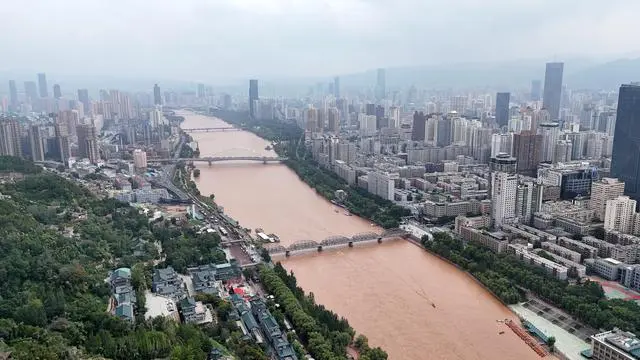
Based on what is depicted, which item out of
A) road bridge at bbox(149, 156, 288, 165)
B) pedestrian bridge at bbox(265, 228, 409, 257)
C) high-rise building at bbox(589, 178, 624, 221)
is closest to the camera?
pedestrian bridge at bbox(265, 228, 409, 257)

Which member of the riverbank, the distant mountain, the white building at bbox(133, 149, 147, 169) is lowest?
the riverbank

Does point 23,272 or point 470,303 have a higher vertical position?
point 23,272

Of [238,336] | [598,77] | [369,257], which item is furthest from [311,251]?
[598,77]

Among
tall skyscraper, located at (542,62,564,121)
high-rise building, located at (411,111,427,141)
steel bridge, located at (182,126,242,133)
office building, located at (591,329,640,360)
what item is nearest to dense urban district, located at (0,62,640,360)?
office building, located at (591,329,640,360)

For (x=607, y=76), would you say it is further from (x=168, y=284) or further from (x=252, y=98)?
(x=168, y=284)

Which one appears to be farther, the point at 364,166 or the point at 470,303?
the point at 364,166

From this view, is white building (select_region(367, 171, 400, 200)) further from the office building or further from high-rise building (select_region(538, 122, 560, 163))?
the office building

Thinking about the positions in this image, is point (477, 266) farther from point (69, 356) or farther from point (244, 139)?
point (244, 139)
